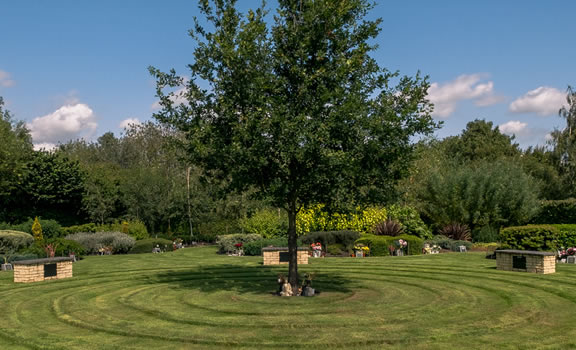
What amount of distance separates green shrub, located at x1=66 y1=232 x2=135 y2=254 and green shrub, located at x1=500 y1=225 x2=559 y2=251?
27678 millimetres

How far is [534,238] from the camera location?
2917 cm

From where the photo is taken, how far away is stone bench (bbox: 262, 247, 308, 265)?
29.9 meters

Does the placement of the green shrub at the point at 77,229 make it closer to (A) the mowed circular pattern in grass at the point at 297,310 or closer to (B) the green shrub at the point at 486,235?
(A) the mowed circular pattern in grass at the point at 297,310

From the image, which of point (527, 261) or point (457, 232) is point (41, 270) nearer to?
point (527, 261)

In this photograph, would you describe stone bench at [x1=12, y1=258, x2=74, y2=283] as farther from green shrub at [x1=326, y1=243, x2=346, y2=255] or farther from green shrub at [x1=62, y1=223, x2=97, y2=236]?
green shrub at [x1=62, y1=223, x2=97, y2=236]

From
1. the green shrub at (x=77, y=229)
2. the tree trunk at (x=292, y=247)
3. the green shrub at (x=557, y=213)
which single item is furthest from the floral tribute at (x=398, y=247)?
the green shrub at (x=77, y=229)

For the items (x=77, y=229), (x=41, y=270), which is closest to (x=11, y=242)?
(x=41, y=270)

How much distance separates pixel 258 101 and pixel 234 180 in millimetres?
2827

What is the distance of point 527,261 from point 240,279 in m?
13.2

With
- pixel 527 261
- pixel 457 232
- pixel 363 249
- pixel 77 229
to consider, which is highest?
pixel 457 232

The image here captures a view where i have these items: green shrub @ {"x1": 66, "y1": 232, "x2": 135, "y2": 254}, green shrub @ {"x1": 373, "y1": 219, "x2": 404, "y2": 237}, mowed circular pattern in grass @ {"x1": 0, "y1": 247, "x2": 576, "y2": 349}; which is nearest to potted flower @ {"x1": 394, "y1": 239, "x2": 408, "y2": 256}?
green shrub @ {"x1": 373, "y1": 219, "x2": 404, "y2": 237}

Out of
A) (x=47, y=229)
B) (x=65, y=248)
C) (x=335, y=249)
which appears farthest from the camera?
(x=47, y=229)

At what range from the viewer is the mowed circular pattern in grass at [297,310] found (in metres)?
12.9

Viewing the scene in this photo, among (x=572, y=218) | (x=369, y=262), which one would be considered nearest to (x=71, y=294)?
(x=369, y=262)
